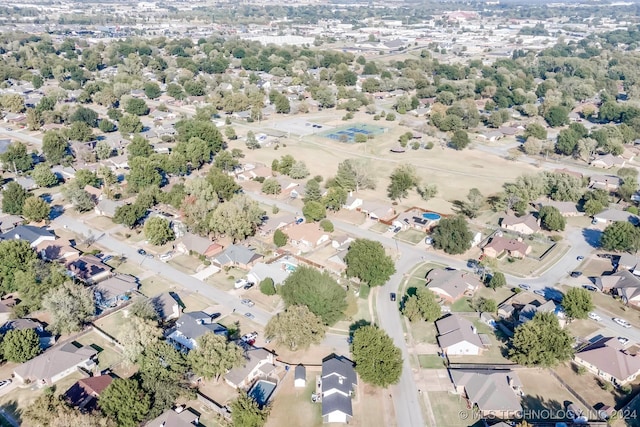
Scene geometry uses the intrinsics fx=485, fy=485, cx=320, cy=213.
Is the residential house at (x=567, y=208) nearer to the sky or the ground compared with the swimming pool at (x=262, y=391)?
nearer to the sky

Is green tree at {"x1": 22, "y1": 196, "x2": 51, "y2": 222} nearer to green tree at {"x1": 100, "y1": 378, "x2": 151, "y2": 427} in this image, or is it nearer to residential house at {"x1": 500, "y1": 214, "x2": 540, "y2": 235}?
green tree at {"x1": 100, "y1": 378, "x2": 151, "y2": 427}

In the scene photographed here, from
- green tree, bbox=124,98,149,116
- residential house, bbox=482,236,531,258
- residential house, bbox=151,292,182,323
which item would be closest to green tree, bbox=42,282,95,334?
residential house, bbox=151,292,182,323

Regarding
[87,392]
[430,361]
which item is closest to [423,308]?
[430,361]

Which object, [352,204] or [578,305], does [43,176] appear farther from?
[578,305]

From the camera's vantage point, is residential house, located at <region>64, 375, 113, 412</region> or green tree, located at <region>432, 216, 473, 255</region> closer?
residential house, located at <region>64, 375, 113, 412</region>

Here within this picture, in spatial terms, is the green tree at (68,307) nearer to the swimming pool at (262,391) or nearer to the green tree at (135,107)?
the swimming pool at (262,391)

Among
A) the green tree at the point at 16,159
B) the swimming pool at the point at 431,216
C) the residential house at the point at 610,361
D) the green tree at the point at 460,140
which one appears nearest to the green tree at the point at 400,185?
the swimming pool at the point at 431,216
